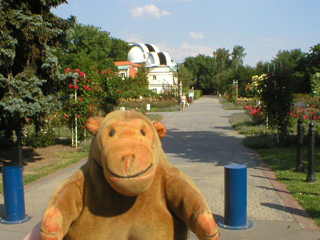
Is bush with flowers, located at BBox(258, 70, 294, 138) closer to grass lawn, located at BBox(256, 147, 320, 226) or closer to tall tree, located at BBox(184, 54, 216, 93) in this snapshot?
grass lawn, located at BBox(256, 147, 320, 226)

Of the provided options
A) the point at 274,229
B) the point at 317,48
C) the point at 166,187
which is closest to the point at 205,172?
the point at 274,229

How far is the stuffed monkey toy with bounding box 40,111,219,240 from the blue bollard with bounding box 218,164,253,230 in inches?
99.2

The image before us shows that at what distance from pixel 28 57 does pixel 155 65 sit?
59.4m

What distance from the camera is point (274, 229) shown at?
17.0 ft

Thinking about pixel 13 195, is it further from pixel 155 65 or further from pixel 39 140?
pixel 155 65

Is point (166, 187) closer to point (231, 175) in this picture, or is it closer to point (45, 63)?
point (231, 175)

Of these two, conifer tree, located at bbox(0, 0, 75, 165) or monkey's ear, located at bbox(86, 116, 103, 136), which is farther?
conifer tree, located at bbox(0, 0, 75, 165)

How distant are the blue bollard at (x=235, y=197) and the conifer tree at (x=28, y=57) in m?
5.21

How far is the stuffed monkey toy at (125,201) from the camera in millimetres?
2438

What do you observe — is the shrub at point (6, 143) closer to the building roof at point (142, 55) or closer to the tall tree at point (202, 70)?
the building roof at point (142, 55)

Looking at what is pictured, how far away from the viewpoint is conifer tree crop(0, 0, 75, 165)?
806 centimetres

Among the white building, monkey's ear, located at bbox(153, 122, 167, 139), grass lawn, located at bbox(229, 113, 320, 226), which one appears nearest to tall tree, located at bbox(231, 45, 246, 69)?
the white building

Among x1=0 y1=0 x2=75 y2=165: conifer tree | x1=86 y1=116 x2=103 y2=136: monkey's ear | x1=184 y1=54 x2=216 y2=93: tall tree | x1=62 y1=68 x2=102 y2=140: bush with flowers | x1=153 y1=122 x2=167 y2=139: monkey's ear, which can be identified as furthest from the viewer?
x1=184 y1=54 x2=216 y2=93: tall tree

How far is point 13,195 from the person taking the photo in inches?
221
